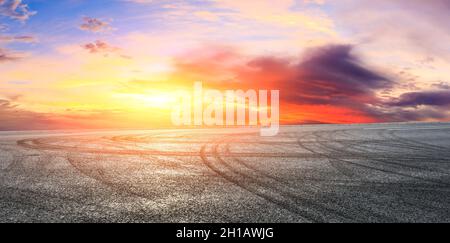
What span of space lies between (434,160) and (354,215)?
1020cm

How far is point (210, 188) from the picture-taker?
9.29 meters

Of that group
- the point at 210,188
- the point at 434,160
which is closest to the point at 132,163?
the point at 210,188

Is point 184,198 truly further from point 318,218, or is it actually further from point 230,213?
point 318,218

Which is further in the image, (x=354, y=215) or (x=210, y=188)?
(x=210, y=188)

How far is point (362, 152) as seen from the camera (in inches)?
692

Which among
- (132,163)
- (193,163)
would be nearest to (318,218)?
(193,163)

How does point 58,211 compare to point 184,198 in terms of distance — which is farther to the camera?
point 184,198

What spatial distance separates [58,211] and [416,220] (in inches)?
283
